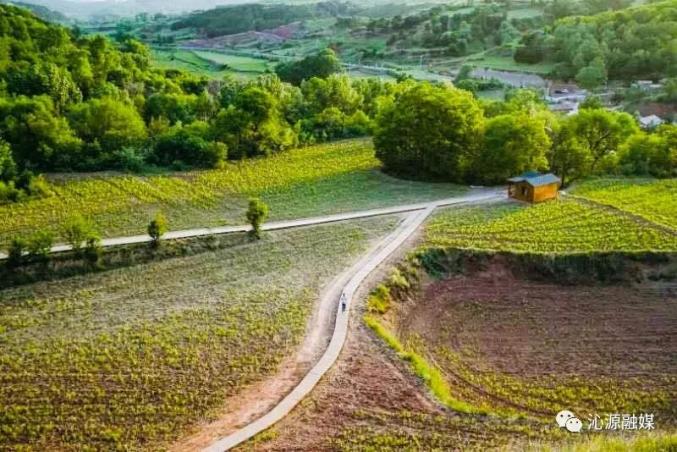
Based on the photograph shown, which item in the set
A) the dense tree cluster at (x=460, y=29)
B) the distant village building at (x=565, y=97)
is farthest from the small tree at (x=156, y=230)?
the dense tree cluster at (x=460, y=29)

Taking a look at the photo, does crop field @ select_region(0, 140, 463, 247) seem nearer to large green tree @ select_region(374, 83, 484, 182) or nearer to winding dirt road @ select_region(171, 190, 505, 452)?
large green tree @ select_region(374, 83, 484, 182)

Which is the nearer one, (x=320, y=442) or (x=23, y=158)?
(x=320, y=442)

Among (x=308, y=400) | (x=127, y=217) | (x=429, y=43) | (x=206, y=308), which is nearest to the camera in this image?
(x=308, y=400)

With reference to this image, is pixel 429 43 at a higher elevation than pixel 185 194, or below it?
higher

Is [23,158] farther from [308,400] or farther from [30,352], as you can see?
[308,400]

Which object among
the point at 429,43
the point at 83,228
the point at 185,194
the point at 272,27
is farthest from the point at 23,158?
the point at 272,27

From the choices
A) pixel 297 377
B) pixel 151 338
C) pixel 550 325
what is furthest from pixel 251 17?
pixel 297 377
